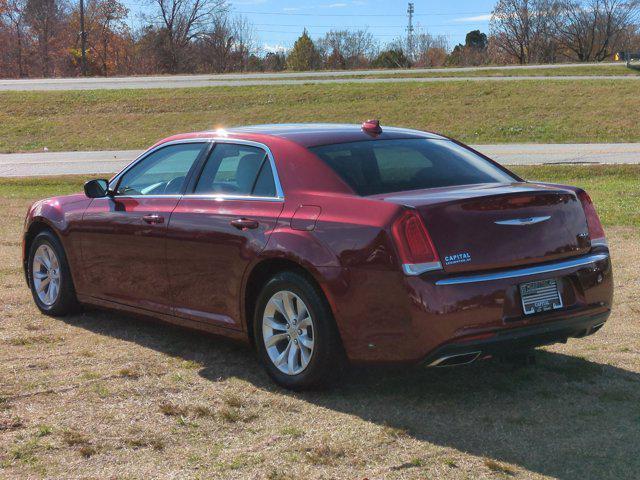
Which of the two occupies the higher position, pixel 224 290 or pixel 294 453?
pixel 224 290

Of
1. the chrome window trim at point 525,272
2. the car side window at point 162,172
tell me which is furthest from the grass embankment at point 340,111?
the chrome window trim at point 525,272

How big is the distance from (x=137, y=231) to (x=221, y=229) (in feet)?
3.07

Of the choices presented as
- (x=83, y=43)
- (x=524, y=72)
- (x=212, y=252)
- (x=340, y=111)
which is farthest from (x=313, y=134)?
(x=83, y=43)

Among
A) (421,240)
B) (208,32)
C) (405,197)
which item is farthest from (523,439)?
(208,32)

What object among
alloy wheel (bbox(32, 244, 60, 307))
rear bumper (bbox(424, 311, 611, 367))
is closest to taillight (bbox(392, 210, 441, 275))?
rear bumper (bbox(424, 311, 611, 367))

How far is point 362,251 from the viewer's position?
476 centimetres

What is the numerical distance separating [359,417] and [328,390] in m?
0.44

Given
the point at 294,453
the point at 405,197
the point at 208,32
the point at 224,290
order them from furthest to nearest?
1. the point at 208,32
2. the point at 224,290
3. the point at 405,197
4. the point at 294,453

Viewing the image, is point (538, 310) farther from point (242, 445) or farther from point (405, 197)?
point (242, 445)

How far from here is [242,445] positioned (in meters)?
4.42

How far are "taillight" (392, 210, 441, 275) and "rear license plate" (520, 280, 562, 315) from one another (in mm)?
529

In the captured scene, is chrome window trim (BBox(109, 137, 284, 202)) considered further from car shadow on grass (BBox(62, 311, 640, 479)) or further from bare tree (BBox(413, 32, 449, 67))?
bare tree (BBox(413, 32, 449, 67))

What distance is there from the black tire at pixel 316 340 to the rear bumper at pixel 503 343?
0.57 meters

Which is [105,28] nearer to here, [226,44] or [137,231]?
[226,44]
